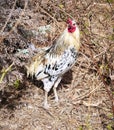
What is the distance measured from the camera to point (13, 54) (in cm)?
374

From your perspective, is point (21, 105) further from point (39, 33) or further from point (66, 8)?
point (66, 8)

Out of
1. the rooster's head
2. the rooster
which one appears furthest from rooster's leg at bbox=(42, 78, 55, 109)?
the rooster's head

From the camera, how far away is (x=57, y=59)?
3.71 meters

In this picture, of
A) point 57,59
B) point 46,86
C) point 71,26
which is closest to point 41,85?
point 46,86

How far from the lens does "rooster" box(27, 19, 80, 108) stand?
3.66m

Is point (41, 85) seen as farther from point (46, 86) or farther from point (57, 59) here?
point (57, 59)

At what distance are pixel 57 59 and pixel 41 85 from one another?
54 centimetres

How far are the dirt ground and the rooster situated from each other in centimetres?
11

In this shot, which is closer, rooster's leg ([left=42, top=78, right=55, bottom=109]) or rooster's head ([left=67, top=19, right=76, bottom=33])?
rooster's head ([left=67, top=19, right=76, bottom=33])

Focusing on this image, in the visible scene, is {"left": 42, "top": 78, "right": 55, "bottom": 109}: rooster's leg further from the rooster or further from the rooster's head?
the rooster's head

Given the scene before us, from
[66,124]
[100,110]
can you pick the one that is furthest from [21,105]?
[100,110]

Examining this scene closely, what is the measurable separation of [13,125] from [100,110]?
2.89ft

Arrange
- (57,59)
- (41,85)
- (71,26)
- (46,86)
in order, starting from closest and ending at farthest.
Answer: (71,26) → (57,59) → (46,86) → (41,85)

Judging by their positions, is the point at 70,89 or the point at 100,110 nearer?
the point at 100,110
